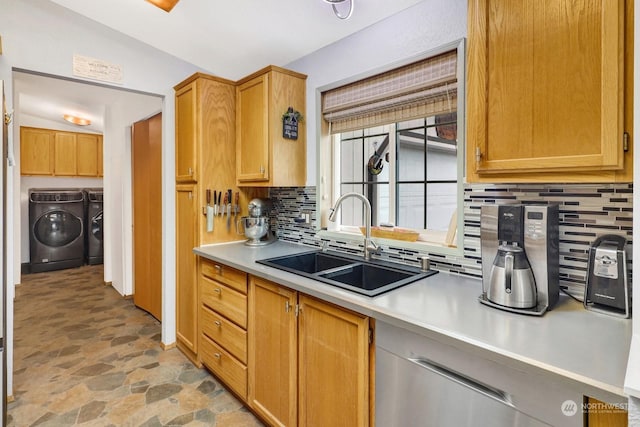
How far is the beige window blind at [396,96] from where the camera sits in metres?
1.65

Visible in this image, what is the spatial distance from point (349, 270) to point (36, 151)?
5.71 metres

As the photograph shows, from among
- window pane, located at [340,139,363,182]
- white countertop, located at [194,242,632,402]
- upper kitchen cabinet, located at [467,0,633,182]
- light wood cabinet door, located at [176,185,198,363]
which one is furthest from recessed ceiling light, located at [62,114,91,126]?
upper kitchen cabinet, located at [467,0,633,182]

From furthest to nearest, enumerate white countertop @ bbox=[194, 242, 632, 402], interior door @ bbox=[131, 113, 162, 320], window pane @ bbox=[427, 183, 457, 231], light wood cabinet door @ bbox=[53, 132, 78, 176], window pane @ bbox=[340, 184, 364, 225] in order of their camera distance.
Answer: light wood cabinet door @ bbox=[53, 132, 78, 176]
interior door @ bbox=[131, 113, 162, 320]
window pane @ bbox=[340, 184, 364, 225]
window pane @ bbox=[427, 183, 457, 231]
white countertop @ bbox=[194, 242, 632, 402]

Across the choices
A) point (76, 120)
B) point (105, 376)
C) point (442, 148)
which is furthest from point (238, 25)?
point (76, 120)

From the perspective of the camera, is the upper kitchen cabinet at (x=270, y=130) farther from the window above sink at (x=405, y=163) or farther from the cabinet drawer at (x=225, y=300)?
the cabinet drawer at (x=225, y=300)

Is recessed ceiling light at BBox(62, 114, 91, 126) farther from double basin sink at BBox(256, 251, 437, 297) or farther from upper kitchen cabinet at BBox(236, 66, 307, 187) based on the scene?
double basin sink at BBox(256, 251, 437, 297)

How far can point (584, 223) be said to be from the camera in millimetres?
1236

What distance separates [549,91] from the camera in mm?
1051

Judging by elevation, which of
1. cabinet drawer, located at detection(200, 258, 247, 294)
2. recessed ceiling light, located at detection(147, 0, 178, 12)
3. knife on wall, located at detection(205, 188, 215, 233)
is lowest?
cabinet drawer, located at detection(200, 258, 247, 294)

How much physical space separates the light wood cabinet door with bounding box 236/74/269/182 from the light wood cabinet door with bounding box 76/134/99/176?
442 centimetres

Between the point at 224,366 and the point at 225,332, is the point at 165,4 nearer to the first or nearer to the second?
the point at 225,332

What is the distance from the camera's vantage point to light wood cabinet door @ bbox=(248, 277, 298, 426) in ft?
5.18

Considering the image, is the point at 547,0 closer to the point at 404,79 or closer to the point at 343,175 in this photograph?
the point at 404,79

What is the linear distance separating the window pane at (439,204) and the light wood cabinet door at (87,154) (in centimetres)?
574
